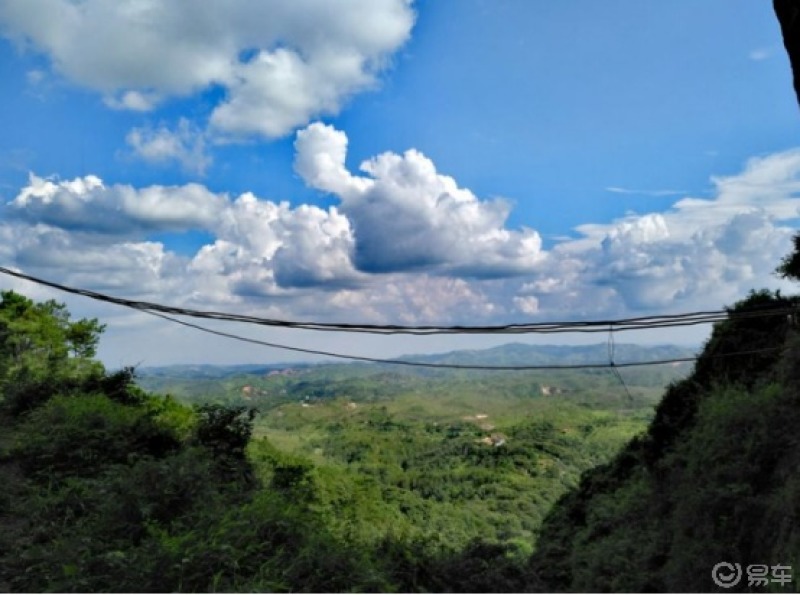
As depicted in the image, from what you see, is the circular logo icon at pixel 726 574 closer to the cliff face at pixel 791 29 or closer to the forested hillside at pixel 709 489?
the forested hillside at pixel 709 489

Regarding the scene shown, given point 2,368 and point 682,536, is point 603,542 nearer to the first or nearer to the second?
point 682,536

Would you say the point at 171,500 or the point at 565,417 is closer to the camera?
the point at 171,500

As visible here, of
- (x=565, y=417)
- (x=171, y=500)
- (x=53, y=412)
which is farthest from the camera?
(x=565, y=417)

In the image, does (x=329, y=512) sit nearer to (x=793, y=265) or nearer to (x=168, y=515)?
(x=168, y=515)

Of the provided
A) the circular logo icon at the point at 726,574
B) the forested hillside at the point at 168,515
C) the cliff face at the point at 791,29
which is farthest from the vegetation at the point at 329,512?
the cliff face at the point at 791,29

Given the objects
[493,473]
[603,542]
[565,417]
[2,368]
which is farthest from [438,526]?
[565,417]

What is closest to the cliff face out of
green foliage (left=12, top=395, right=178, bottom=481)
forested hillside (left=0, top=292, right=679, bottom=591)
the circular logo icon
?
forested hillside (left=0, top=292, right=679, bottom=591)

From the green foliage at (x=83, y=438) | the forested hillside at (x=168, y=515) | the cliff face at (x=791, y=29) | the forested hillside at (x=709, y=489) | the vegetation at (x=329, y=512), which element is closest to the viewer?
the cliff face at (x=791, y=29)

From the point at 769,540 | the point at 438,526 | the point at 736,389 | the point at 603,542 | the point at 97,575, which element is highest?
the point at 736,389
